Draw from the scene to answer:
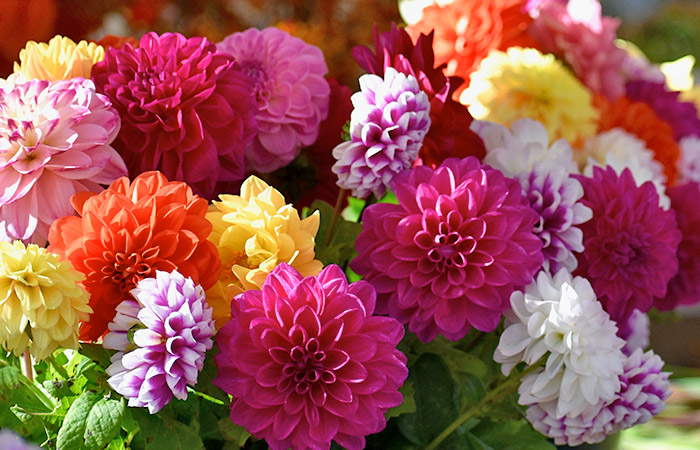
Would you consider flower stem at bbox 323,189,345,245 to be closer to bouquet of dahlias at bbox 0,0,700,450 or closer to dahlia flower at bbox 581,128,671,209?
bouquet of dahlias at bbox 0,0,700,450

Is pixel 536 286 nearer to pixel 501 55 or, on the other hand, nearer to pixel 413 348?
pixel 413 348

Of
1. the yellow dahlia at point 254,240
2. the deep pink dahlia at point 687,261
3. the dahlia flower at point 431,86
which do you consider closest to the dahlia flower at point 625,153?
the deep pink dahlia at point 687,261

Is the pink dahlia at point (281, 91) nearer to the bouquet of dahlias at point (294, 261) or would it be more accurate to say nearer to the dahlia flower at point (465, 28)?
the bouquet of dahlias at point (294, 261)

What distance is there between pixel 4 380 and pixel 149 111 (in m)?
0.14

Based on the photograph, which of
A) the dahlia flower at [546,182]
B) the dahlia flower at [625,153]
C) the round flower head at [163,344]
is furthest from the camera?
Answer: the dahlia flower at [625,153]

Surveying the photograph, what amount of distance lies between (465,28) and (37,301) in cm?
40

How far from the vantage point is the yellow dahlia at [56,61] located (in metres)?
0.38

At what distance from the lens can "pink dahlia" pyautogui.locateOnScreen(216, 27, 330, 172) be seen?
42 cm

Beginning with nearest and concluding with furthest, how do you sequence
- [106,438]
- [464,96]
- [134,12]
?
1. [106,438]
2. [464,96]
3. [134,12]

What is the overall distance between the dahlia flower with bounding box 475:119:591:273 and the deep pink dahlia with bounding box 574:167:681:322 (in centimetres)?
1

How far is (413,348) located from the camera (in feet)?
1.32

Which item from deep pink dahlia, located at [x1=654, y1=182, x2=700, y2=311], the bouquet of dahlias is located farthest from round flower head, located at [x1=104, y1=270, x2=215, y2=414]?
deep pink dahlia, located at [x1=654, y1=182, x2=700, y2=311]

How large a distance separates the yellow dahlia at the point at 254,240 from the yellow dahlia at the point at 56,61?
12 cm

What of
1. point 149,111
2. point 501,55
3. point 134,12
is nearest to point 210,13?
point 134,12
